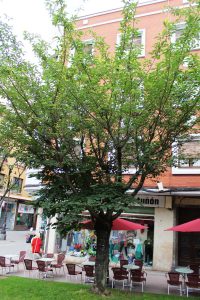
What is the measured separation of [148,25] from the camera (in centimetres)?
1977

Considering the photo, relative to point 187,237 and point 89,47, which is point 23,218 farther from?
point 89,47

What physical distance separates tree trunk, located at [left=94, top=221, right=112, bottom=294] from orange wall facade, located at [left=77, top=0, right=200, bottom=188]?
6534mm

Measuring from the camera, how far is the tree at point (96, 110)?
31.6ft

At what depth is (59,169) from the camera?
11.3 metres

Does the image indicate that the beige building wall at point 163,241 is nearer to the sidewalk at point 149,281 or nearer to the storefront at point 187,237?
the storefront at point 187,237

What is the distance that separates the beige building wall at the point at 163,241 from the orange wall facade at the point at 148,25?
1.54 meters

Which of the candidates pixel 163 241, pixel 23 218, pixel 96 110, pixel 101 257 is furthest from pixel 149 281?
pixel 23 218

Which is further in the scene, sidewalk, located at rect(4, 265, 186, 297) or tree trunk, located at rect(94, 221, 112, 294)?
sidewalk, located at rect(4, 265, 186, 297)

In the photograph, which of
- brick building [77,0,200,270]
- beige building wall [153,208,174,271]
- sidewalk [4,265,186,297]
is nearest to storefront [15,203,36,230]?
brick building [77,0,200,270]

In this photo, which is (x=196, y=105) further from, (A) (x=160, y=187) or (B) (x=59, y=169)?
(A) (x=160, y=187)

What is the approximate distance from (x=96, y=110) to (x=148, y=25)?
11887 mm

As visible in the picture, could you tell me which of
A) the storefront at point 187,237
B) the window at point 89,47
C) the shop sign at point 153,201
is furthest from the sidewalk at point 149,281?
the window at point 89,47

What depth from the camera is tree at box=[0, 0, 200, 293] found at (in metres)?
9.63

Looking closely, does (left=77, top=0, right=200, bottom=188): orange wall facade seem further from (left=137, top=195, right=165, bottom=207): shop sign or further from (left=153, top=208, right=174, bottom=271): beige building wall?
(left=153, top=208, right=174, bottom=271): beige building wall
